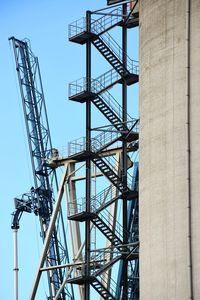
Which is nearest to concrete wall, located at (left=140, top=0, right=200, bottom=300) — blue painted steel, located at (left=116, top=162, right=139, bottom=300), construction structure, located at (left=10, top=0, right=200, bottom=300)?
construction structure, located at (left=10, top=0, right=200, bottom=300)

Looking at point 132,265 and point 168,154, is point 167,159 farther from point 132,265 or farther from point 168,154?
point 132,265

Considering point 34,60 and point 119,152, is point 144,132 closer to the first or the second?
point 119,152

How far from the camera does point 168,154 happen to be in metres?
53.2

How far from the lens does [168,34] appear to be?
5516 cm

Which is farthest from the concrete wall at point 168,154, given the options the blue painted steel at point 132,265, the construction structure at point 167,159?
the blue painted steel at point 132,265

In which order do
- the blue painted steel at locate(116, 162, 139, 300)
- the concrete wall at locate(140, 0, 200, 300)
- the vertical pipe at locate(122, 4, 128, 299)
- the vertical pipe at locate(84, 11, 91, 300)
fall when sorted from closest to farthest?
the concrete wall at locate(140, 0, 200, 300), the vertical pipe at locate(84, 11, 91, 300), the vertical pipe at locate(122, 4, 128, 299), the blue painted steel at locate(116, 162, 139, 300)

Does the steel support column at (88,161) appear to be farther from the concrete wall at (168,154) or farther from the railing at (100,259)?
the concrete wall at (168,154)

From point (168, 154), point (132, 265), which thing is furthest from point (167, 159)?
point (132, 265)

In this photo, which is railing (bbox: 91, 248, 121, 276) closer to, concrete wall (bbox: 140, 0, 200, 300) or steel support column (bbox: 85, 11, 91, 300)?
steel support column (bbox: 85, 11, 91, 300)

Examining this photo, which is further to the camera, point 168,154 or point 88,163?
point 88,163

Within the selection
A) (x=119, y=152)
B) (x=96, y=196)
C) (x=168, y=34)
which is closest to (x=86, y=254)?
(x=96, y=196)

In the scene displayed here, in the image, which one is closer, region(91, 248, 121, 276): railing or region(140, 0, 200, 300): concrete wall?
region(140, 0, 200, 300): concrete wall

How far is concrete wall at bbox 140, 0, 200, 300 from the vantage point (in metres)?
51.2

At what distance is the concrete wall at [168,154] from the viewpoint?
51.2 metres
